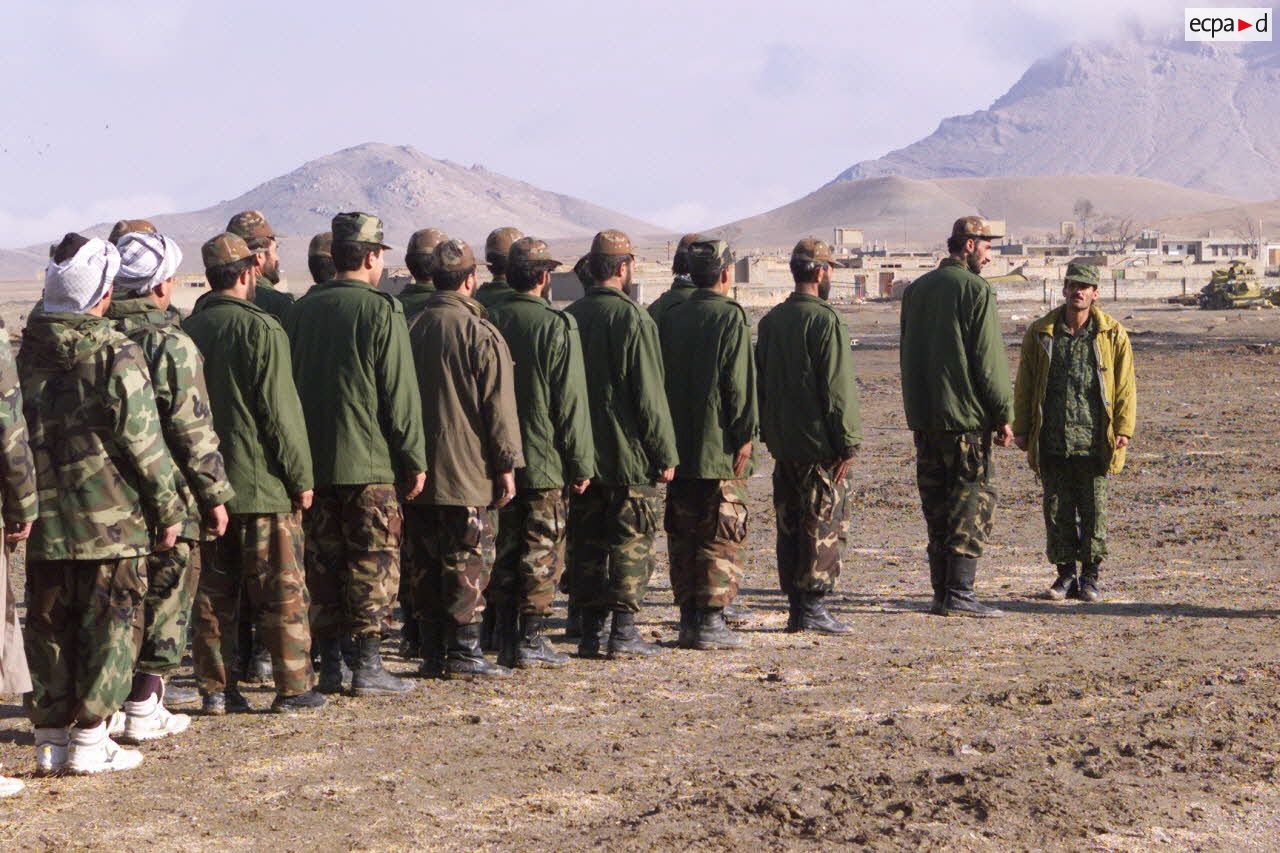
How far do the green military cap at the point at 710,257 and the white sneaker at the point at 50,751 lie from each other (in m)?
4.06

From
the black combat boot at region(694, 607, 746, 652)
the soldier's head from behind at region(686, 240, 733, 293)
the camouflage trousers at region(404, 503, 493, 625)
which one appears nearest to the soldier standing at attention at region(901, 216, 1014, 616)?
the soldier's head from behind at region(686, 240, 733, 293)

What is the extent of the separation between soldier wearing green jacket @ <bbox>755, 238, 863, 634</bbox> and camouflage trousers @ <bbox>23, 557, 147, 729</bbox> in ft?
12.8

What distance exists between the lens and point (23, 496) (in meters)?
5.79

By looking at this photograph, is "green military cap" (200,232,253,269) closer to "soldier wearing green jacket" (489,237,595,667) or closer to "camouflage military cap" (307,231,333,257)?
"soldier wearing green jacket" (489,237,595,667)

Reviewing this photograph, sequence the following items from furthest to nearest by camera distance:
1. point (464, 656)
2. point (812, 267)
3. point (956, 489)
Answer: point (956, 489), point (812, 267), point (464, 656)

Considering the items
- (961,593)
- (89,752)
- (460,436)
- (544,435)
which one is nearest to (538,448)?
(544,435)

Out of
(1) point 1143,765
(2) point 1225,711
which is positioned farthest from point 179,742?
(2) point 1225,711

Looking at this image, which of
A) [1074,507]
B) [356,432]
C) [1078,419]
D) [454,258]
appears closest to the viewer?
[356,432]

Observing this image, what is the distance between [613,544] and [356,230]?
2050mm

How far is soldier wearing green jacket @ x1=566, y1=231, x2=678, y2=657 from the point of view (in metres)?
8.31

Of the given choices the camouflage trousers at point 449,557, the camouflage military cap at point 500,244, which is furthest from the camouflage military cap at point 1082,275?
the camouflage trousers at point 449,557

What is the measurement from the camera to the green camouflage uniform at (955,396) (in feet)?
30.6

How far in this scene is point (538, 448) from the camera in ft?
26.4

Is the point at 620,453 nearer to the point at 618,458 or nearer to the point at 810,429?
the point at 618,458
